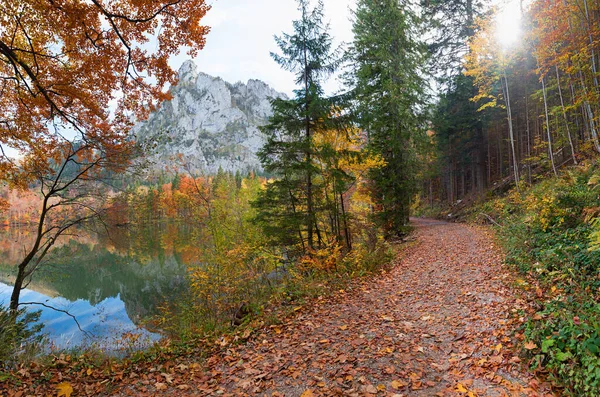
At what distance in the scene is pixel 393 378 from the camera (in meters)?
3.27

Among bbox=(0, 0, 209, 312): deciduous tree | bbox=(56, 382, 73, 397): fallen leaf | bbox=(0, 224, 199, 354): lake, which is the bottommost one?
bbox=(0, 224, 199, 354): lake

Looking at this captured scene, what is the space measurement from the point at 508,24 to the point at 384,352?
14747mm

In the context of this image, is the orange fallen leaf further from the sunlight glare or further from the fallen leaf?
the sunlight glare

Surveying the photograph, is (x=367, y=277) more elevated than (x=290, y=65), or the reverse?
(x=290, y=65)

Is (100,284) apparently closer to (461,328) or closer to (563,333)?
(461,328)

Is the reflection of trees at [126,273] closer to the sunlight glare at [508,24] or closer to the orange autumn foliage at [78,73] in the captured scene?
the orange autumn foliage at [78,73]

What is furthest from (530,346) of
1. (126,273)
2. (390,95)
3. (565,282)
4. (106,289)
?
(126,273)

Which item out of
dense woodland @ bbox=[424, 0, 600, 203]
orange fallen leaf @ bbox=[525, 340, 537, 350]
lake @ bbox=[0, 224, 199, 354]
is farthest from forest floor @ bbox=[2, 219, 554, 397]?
dense woodland @ bbox=[424, 0, 600, 203]

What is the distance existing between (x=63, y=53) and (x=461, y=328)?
8.41 meters

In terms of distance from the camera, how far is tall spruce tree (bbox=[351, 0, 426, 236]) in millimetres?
12570

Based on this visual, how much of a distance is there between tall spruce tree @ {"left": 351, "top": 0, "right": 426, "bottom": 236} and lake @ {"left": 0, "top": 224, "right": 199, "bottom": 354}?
1017 cm

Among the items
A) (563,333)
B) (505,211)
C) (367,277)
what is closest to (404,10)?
(505,211)

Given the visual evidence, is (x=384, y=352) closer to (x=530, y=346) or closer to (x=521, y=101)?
(x=530, y=346)

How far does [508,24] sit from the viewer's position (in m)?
11.9
